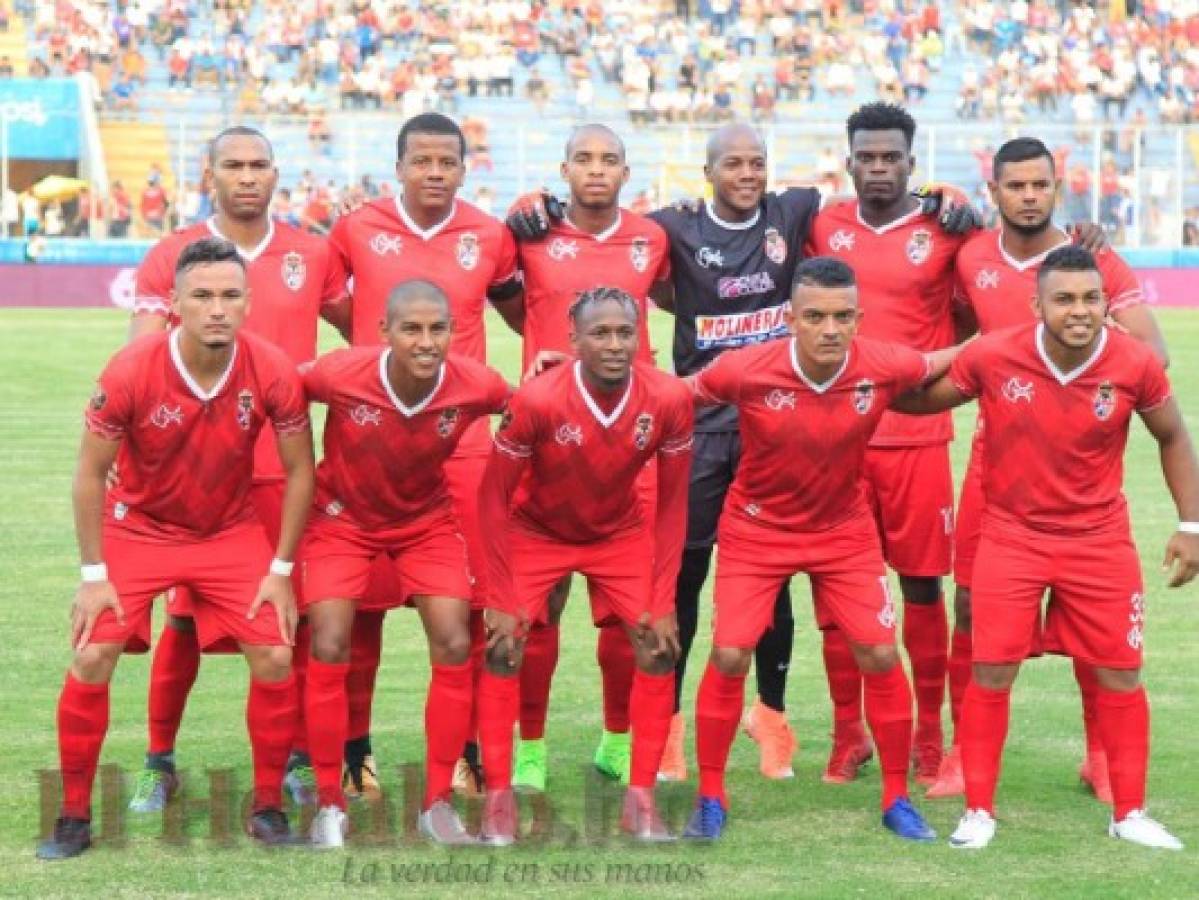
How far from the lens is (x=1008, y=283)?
8297 millimetres

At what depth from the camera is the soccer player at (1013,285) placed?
8156 mm

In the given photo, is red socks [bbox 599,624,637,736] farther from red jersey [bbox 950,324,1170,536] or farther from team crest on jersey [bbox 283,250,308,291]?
team crest on jersey [bbox 283,250,308,291]

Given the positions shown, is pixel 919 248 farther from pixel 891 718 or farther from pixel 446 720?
pixel 446 720

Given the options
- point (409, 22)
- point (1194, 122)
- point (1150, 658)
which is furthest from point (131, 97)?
point (1150, 658)

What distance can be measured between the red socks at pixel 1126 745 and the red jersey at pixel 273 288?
3.00 m

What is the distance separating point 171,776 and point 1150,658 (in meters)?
4.80

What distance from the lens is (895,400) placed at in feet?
25.8

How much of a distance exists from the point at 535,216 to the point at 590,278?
0.31 metres

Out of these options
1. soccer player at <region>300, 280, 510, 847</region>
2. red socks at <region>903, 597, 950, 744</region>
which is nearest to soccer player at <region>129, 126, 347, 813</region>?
soccer player at <region>300, 280, 510, 847</region>

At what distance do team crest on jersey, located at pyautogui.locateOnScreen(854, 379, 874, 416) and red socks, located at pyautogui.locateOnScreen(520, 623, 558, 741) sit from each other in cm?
141

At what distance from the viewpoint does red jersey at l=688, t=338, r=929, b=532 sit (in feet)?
25.3

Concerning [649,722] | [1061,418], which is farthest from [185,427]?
[1061,418]

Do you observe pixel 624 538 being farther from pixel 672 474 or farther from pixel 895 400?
pixel 895 400

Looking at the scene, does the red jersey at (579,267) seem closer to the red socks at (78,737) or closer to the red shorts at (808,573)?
the red shorts at (808,573)
